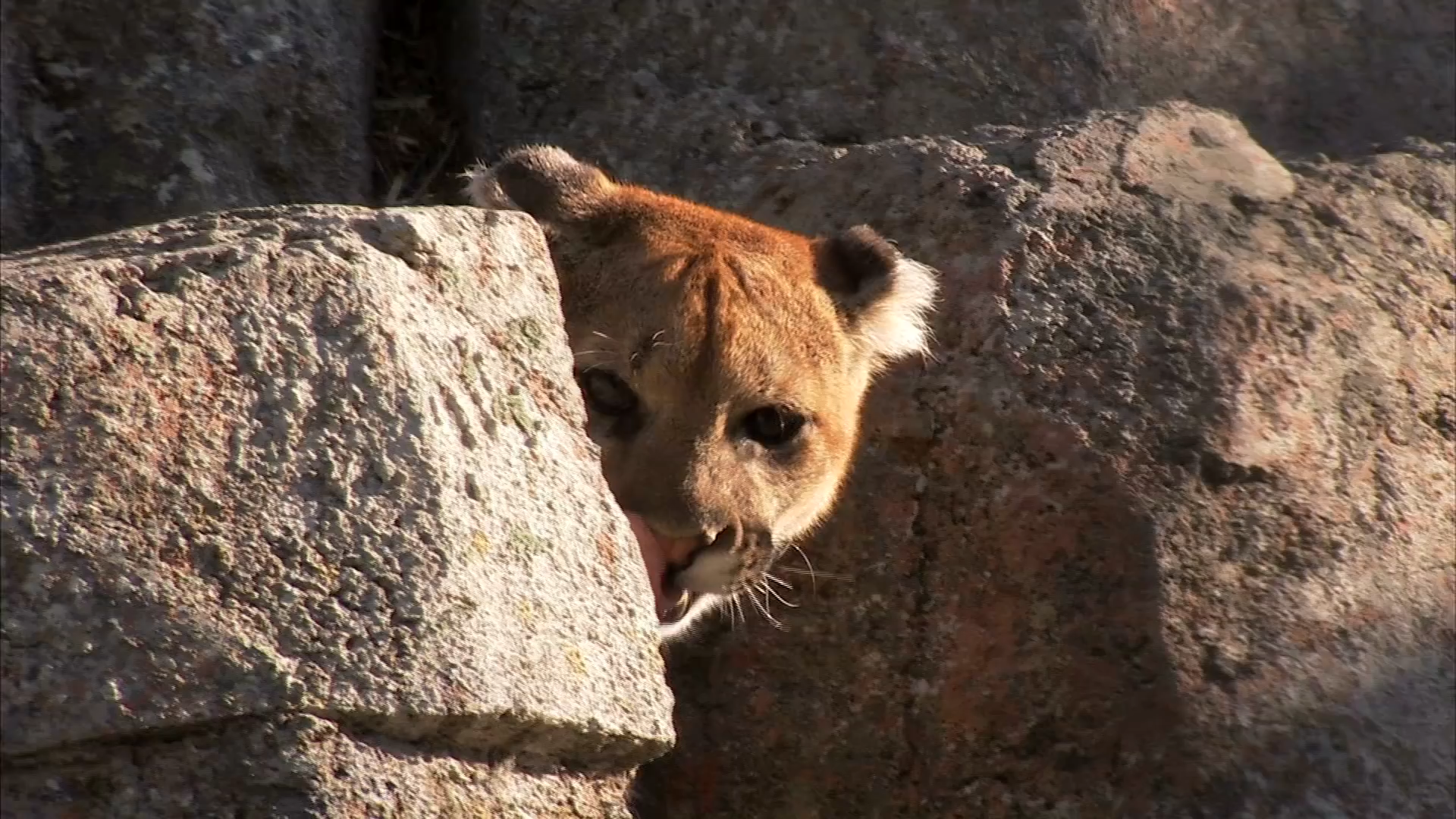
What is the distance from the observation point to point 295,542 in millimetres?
3070

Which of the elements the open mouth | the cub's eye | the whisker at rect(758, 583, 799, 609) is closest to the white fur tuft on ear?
the whisker at rect(758, 583, 799, 609)

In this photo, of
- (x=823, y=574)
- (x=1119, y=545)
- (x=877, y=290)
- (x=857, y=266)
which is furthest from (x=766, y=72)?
(x=1119, y=545)

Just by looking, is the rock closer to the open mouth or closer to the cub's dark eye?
the cub's dark eye

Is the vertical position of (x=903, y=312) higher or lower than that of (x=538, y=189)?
lower

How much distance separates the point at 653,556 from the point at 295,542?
187cm

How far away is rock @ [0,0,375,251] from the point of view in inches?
241

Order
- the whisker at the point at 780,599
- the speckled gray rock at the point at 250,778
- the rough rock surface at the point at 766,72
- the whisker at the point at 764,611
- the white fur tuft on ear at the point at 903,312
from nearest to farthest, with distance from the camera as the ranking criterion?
1. the speckled gray rock at the point at 250,778
2. the whisker at the point at 764,611
3. the whisker at the point at 780,599
4. the white fur tuft on ear at the point at 903,312
5. the rough rock surface at the point at 766,72

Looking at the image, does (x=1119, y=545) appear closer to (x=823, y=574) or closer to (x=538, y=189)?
(x=823, y=574)

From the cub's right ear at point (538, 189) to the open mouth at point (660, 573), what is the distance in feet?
3.78

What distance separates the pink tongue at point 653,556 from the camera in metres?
4.79

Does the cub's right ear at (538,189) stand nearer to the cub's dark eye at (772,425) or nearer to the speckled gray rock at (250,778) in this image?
the cub's dark eye at (772,425)

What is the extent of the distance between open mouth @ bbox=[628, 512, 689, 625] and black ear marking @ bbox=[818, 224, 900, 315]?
1200 millimetres

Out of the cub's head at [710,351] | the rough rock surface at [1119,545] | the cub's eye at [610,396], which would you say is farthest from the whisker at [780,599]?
the cub's eye at [610,396]

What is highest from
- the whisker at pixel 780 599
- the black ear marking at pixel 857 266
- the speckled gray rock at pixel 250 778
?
the speckled gray rock at pixel 250 778
